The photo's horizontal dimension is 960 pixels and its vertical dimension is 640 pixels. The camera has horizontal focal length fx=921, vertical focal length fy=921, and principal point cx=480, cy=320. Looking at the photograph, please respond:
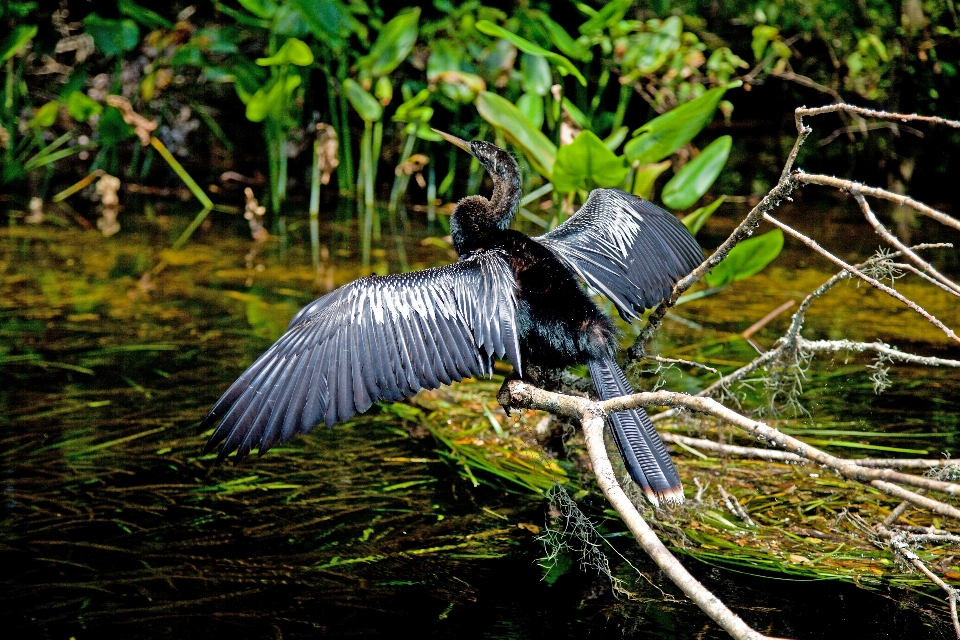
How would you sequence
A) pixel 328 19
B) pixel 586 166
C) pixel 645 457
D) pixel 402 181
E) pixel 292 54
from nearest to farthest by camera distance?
pixel 645 457
pixel 586 166
pixel 292 54
pixel 328 19
pixel 402 181

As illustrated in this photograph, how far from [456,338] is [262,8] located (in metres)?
5.10

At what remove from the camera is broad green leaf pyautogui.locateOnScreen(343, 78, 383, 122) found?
6.88m

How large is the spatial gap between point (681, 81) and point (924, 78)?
2.98 metres

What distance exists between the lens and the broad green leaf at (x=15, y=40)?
707 cm

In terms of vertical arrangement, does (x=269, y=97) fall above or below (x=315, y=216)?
above

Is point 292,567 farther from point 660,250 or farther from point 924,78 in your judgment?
point 924,78

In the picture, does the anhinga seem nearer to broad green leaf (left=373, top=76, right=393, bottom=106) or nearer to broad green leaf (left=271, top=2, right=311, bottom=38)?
broad green leaf (left=373, top=76, right=393, bottom=106)

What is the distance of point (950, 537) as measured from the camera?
7.66 ft

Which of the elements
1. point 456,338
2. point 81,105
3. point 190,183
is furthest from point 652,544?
point 190,183

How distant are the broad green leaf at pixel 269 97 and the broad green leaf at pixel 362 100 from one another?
428 mm

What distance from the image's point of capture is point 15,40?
7.13m

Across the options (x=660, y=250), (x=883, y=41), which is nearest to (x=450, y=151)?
(x=883, y=41)

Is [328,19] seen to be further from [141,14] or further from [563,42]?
[563,42]

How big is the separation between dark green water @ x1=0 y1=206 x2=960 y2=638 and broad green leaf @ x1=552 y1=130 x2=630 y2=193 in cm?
116
